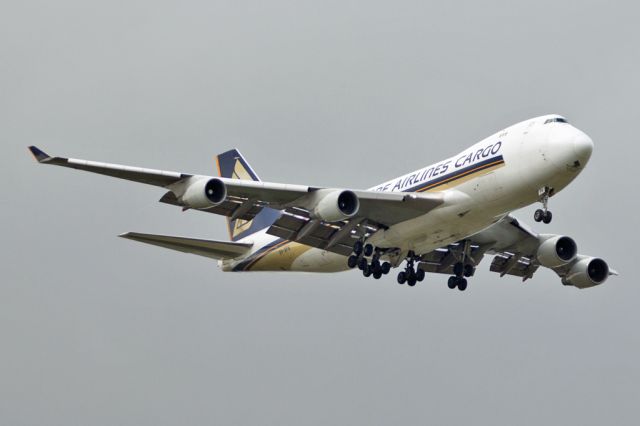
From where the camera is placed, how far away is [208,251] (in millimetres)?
55531

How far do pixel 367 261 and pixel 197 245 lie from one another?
789cm

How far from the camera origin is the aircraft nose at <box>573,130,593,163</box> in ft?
151

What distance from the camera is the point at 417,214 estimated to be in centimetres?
4925

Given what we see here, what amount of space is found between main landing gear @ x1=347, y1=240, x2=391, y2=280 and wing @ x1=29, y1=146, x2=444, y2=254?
28.2 inches

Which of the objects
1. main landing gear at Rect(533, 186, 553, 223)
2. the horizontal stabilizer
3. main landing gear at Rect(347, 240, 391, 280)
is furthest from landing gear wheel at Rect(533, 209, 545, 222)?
the horizontal stabilizer

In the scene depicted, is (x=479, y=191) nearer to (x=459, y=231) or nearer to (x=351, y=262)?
(x=459, y=231)

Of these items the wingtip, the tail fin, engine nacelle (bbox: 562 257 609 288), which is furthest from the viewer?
the tail fin

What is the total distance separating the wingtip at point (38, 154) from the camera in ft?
142

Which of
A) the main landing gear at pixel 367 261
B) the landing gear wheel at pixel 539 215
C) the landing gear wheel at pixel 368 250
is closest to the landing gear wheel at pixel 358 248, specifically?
the main landing gear at pixel 367 261

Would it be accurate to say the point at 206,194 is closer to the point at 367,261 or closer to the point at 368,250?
the point at 368,250

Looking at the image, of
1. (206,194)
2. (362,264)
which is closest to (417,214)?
(362,264)

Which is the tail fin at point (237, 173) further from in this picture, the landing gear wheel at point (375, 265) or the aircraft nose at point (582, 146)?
the aircraft nose at point (582, 146)

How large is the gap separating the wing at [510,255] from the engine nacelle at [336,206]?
8.20m

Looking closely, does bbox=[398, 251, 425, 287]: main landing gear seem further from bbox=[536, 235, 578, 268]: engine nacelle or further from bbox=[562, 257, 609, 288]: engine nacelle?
bbox=[562, 257, 609, 288]: engine nacelle
